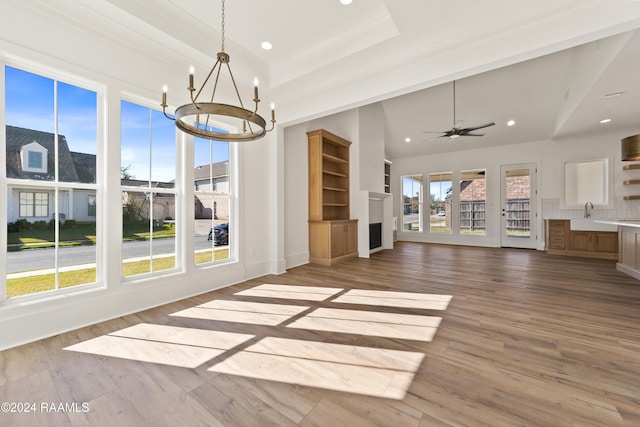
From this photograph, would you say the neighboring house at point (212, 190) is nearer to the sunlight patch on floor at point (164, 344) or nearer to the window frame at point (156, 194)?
the window frame at point (156, 194)

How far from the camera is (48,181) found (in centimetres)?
254

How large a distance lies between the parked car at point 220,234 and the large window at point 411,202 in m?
7.06

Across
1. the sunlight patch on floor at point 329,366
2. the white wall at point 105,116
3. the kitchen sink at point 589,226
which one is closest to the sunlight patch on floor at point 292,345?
the sunlight patch on floor at point 329,366

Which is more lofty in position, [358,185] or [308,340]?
[358,185]

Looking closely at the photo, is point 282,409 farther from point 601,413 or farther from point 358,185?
point 358,185

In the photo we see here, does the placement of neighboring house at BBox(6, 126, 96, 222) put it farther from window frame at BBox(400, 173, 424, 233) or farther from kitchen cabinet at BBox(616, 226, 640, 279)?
window frame at BBox(400, 173, 424, 233)

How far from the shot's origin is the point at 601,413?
57.2 inches

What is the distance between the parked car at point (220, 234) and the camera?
390cm

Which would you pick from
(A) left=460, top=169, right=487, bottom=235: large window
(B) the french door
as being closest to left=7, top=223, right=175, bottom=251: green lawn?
(A) left=460, top=169, right=487, bottom=235: large window

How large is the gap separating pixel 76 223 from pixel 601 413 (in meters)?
4.37

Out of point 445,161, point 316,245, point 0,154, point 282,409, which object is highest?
point 445,161

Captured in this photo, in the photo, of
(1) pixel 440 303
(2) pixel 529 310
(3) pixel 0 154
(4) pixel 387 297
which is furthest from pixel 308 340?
(3) pixel 0 154

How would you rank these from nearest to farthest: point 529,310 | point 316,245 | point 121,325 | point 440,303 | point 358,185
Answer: point 121,325, point 529,310, point 440,303, point 316,245, point 358,185

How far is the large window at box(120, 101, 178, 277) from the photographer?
3061 mm
